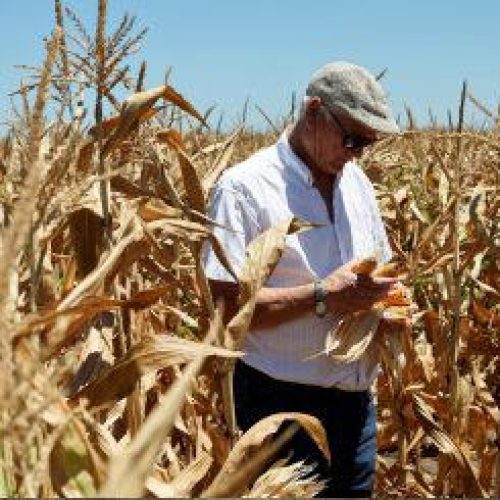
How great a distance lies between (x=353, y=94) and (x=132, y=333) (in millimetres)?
879

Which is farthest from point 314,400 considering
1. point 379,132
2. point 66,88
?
point 66,88

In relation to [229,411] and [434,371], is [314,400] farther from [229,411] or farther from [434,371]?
[434,371]

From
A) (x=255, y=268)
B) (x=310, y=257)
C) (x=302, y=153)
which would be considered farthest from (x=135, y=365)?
(x=302, y=153)

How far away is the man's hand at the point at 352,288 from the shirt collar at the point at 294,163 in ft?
0.89

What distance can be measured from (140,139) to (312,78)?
0.66 m

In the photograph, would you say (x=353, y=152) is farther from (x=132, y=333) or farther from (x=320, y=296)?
(x=132, y=333)

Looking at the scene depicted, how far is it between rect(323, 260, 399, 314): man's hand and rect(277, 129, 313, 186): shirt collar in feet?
0.89

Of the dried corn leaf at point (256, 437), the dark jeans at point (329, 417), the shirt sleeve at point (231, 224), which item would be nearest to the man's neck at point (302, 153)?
the shirt sleeve at point (231, 224)

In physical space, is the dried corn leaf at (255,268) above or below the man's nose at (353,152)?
below

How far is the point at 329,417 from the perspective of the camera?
280 cm

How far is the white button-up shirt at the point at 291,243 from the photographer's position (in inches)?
101

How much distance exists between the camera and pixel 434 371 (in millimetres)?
4000

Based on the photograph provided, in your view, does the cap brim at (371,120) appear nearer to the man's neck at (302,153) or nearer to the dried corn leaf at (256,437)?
the man's neck at (302,153)

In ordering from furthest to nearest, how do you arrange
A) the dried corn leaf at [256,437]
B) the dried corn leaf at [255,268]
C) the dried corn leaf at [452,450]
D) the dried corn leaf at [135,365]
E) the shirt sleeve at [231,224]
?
the dried corn leaf at [452,450] → the shirt sleeve at [231,224] → the dried corn leaf at [255,268] → the dried corn leaf at [256,437] → the dried corn leaf at [135,365]
